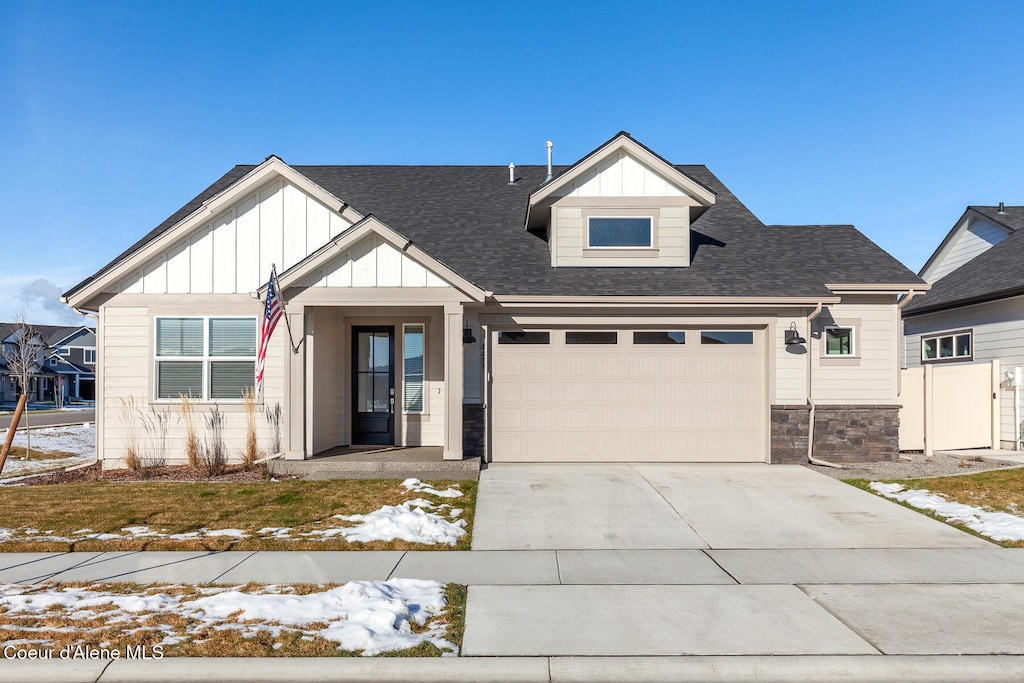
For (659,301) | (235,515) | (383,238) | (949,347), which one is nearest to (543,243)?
(659,301)

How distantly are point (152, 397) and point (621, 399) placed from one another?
838 centimetres

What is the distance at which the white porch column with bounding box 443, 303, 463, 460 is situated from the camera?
11.6 m

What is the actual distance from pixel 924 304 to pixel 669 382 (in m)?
9.43

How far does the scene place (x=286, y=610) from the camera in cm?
527

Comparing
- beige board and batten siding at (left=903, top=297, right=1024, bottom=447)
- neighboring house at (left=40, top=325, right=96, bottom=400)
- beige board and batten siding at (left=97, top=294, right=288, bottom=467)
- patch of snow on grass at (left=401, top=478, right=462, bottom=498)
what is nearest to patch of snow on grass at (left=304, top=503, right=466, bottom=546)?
patch of snow on grass at (left=401, top=478, right=462, bottom=498)

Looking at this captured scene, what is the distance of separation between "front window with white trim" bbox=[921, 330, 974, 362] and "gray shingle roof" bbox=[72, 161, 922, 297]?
4.17 metres

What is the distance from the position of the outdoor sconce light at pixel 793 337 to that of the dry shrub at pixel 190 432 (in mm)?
10589

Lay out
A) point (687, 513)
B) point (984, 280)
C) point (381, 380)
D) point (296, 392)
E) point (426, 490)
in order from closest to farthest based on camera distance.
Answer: point (687, 513) → point (426, 490) → point (296, 392) → point (381, 380) → point (984, 280)

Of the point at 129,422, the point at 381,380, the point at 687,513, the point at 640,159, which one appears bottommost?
the point at 687,513

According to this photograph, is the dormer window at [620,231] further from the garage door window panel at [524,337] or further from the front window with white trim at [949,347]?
the front window with white trim at [949,347]

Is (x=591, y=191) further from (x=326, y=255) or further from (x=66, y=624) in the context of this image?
(x=66, y=624)

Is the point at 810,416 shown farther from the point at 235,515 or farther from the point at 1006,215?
the point at 1006,215

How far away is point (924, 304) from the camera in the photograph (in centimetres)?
1784

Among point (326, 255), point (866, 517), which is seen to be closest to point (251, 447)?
point (326, 255)
